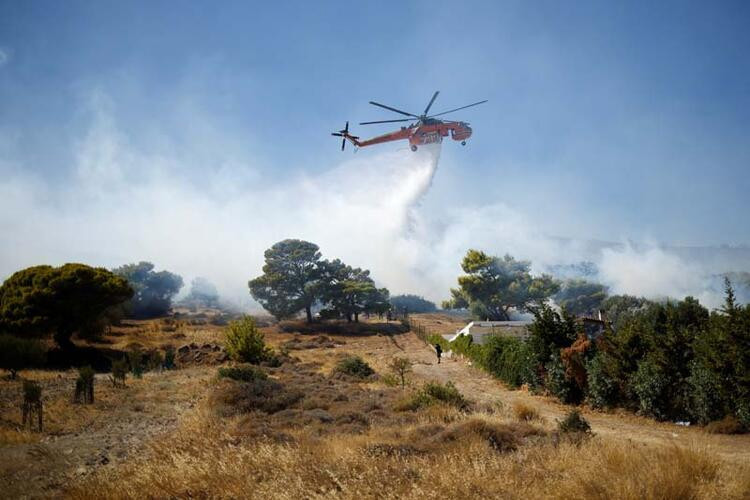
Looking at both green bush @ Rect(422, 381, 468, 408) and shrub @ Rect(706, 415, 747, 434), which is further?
green bush @ Rect(422, 381, 468, 408)

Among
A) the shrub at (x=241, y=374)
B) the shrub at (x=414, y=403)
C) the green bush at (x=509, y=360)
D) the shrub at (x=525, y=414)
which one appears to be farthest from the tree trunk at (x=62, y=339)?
the shrub at (x=525, y=414)

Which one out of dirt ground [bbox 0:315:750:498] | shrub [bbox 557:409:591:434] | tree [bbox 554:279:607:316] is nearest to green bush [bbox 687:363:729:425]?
dirt ground [bbox 0:315:750:498]

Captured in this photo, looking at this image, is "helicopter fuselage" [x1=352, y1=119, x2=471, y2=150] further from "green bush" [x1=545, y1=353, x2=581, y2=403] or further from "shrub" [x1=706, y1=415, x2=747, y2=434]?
"shrub" [x1=706, y1=415, x2=747, y2=434]

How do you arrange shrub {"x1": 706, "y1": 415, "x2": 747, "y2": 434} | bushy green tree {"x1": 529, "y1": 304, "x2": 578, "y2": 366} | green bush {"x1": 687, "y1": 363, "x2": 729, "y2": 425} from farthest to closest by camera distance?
bushy green tree {"x1": 529, "y1": 304, "x2": 578, "y2": 366} → green bush {"x1": 687, "y1": 363, "x2": 729, "y2": 425} → shrub {"x1": 706, "y1": 415, "x2": 747, "y2": 434}

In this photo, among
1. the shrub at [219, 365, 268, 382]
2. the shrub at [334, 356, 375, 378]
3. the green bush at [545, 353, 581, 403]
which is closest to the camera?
the green bush at [545, 353, 581, 403]

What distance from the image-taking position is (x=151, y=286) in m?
96.3

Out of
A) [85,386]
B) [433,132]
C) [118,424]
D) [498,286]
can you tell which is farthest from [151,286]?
[118,424]

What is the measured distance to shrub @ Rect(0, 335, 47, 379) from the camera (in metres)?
25.0

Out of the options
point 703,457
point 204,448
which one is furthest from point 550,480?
point 204,448

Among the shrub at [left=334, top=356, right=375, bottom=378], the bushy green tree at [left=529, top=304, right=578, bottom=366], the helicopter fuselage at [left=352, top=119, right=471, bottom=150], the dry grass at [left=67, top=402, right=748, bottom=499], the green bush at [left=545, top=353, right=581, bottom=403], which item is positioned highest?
the helicopter fuselage at [left=352, top=119, right=471, bottom=150]

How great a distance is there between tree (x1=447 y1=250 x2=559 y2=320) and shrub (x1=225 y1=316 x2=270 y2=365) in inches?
1641

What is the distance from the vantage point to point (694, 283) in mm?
108812

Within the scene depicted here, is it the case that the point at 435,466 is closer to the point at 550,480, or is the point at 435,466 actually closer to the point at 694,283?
the point at 550,480

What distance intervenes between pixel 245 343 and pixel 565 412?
22.8m
